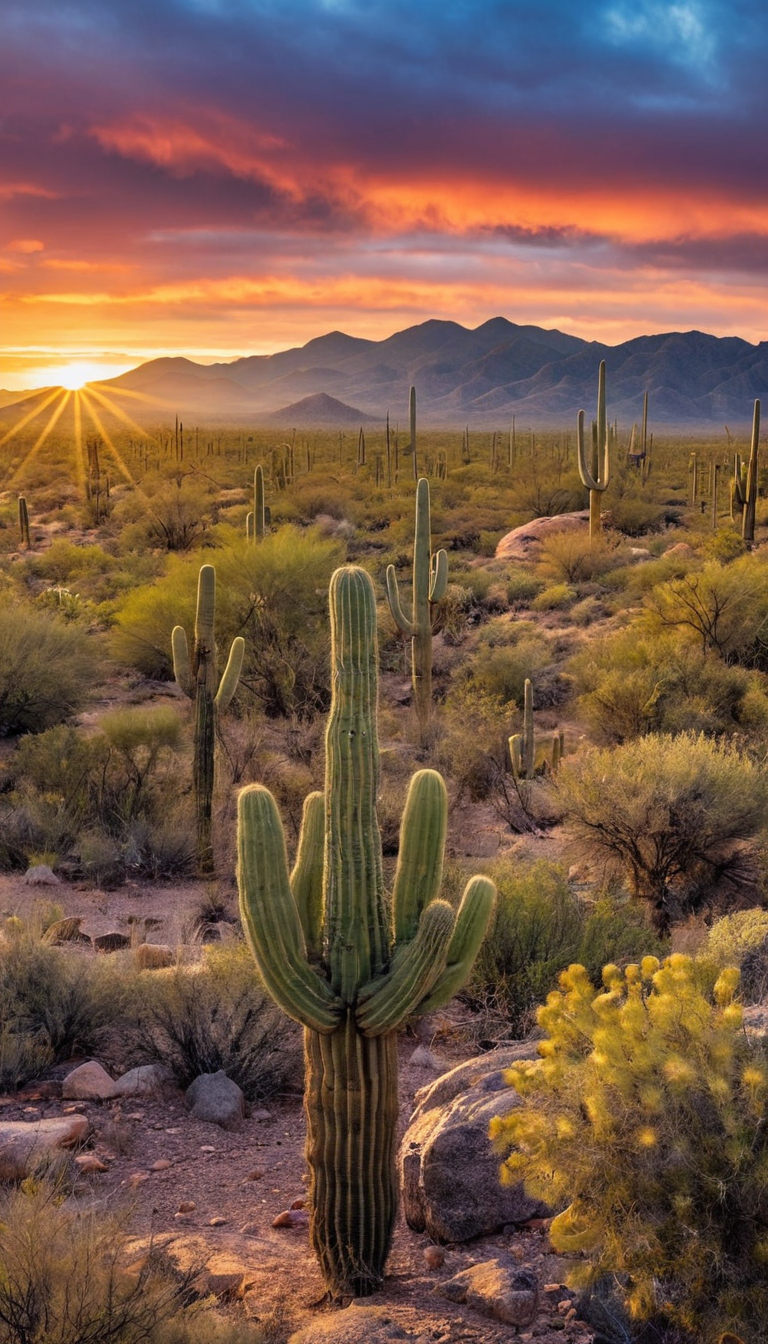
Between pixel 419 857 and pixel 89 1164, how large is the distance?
234 centimetres

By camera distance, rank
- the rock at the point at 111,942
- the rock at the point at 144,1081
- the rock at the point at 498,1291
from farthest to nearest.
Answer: the rock at the point at 111,942
the rock at the point at 144,1081
the rock at the point at 498,1291

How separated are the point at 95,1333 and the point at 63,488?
50.8 m

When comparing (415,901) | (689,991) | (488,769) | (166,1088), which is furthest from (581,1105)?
(488,769)

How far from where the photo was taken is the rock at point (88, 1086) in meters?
6.97

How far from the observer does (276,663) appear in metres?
18.3

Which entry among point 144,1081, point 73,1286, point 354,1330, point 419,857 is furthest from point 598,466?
point 73,1286

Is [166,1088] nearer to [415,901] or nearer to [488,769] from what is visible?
[415,901]

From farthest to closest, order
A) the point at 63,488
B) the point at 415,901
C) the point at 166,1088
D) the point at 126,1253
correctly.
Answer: the point at 63,488 → the point at 166,1088 → the point at 415,901 → the point at 126,1253

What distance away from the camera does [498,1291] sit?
15.4 ft

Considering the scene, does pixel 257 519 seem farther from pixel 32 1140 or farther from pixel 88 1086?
pixel 32 1140

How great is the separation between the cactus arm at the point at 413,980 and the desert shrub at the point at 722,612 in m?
13.5

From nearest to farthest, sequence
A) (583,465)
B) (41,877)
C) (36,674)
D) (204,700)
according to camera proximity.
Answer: (41,877)
(204,700)
(36,674)
(583,465)

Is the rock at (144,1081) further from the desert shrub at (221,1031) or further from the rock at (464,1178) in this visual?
the rock at (464,1178)

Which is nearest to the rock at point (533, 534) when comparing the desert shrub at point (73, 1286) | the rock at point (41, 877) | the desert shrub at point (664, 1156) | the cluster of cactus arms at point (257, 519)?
the cluster of cactus arms at point (257, 519)
